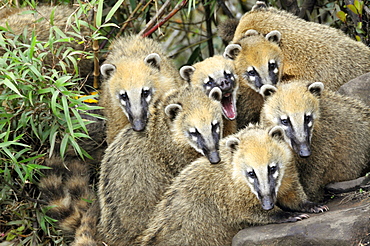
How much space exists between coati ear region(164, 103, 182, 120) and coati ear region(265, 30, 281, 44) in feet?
5.21

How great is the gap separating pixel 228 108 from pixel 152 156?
103 centimetres

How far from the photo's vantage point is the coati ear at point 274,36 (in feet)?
Answer: 19.6

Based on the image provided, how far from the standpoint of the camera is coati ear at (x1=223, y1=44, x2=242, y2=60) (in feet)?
19.4

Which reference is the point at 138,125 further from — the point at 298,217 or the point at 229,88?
the point at 298,217

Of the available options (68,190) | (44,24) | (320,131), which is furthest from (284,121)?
(44,24)

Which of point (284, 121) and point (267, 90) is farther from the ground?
point (267, 90)

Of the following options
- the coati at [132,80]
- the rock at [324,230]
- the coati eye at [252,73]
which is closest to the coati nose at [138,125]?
the coati at [132,80]

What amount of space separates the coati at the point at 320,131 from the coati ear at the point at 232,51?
35.6 inches

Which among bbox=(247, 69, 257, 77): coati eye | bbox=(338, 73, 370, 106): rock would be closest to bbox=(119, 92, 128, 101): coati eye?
bbox=(247, 69, 257, 77): coati eye

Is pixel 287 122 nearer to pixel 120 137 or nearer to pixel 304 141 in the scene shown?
pixel 304 141

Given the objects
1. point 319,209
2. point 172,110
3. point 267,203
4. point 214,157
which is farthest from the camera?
point 172,110

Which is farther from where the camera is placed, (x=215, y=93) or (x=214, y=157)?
(x=215, y=93)

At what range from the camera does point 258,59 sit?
5.77 metres

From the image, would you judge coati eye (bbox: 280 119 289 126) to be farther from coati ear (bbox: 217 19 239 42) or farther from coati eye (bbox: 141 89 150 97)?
coati ear (bbox: 217 19 239 42)
